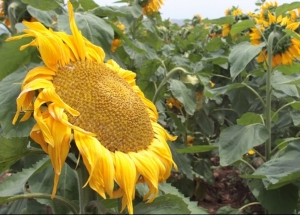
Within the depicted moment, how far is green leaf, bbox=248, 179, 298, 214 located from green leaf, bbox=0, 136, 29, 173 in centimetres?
84

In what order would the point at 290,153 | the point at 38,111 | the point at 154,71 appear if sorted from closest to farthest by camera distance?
the point at 38,111, the point at 290,153, the point at 154,71

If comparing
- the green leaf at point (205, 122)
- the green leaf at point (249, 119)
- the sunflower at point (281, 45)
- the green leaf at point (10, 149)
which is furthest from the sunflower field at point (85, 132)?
the green leaf at point (205, 122)

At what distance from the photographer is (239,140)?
140cm

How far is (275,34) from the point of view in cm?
166

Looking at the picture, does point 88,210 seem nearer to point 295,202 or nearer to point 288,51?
point 295,202

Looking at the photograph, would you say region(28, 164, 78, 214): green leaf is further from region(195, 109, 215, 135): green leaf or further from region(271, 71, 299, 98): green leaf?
region(195, 109, 215, 135): green leaf

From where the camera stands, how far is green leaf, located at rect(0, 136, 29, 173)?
0.73 m

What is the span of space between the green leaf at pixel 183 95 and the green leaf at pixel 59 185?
78 centimetres

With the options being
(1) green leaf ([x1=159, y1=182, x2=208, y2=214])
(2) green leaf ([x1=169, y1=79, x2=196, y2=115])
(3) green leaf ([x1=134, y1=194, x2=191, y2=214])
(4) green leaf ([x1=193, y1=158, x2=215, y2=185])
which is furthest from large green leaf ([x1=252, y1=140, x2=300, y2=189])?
(4) green leaf ([x1=193, y1=158, x2=215, y2=185])

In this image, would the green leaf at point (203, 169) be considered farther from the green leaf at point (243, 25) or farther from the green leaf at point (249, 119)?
the green leaf at point (243, 25)

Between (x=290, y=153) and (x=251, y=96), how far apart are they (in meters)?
1.15

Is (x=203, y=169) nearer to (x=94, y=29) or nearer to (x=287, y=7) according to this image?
(x=287, y=7)

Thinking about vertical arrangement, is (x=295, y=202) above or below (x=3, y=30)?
below

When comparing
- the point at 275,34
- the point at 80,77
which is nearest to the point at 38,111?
the point at 80,77
